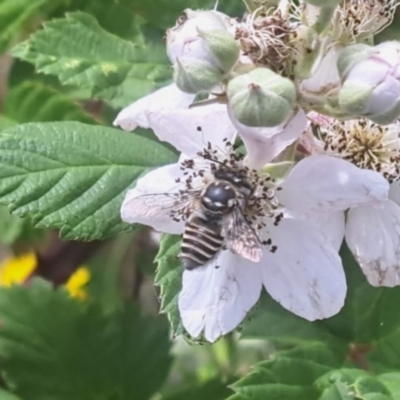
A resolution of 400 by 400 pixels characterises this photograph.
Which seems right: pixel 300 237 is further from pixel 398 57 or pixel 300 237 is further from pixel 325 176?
pixel 398 57

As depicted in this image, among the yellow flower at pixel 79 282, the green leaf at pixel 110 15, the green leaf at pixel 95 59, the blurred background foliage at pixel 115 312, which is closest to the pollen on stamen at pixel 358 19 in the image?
the blurred background foliage at pixel 115 312

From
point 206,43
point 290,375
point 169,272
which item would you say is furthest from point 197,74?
point 290,375

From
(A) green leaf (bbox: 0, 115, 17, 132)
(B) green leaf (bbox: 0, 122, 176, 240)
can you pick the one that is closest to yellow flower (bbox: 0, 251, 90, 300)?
(A) green leaf (bbox: 0, 115, 17, 132)

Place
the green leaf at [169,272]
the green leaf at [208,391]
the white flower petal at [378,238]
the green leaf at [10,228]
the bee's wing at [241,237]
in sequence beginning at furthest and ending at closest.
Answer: the green leaf at [10,228] < the green leaf at [208,391] < the green leaf at [169,272] < the white flower petal at [378,238] < the bee's wing at [241,237]

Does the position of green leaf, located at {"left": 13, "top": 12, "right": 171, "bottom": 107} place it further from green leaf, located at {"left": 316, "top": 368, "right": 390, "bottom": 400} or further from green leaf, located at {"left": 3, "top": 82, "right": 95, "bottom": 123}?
green leaf, located at {"left": 316, "top": 368, "right": 390, "bottom": 400}

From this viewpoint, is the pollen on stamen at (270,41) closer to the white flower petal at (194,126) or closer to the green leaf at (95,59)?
the white flower petal at (194,126)
